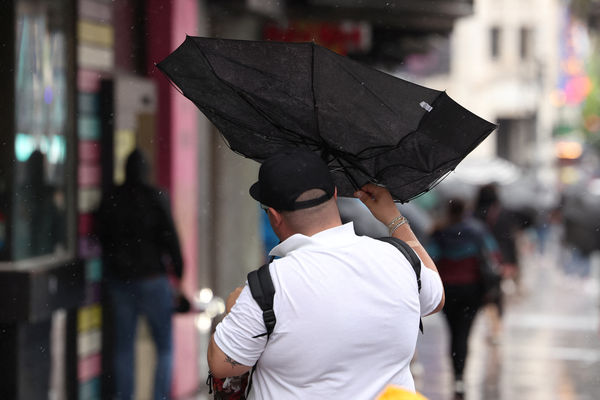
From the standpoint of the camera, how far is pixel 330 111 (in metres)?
2.87

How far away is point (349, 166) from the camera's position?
3.02m

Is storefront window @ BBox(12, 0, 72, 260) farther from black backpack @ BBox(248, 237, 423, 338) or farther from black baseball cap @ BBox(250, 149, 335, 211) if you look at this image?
black backpack @ BBox(248, 237, 423, 338)

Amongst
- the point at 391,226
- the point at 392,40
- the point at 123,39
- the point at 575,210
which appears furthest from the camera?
the point at 575,210

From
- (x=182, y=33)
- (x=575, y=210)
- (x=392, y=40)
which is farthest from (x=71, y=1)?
(x=575, y=210)

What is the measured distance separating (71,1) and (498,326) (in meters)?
5.77

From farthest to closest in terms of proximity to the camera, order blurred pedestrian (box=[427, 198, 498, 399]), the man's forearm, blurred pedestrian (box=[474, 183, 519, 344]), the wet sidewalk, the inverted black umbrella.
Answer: blurred pedestrian (box=[474, 183, 519, 344]), the wet sidewalk, blurred pedestrian (box=[427, 198, 498, 399]), the inverted black umbrella, the man's forearm

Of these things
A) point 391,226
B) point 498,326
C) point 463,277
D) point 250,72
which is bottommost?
point 498,326

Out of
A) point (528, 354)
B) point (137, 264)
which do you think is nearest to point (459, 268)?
point (137, 264)

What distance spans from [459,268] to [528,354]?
2.86 meters

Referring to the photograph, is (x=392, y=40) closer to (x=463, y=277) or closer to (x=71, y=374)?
(x=463, y=277)

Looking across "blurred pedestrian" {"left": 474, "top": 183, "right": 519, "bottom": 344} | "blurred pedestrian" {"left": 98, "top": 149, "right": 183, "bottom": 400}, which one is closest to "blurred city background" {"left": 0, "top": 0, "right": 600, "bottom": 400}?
"blurred pedestrian" {"left": 98, "top": 149, "right": 183, "bottom": 400}

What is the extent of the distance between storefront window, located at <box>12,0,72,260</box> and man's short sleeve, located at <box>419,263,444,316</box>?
3456 millimetres

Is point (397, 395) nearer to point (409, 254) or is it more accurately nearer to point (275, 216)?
point (409, 254)

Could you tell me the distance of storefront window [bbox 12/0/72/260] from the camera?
228 inches
